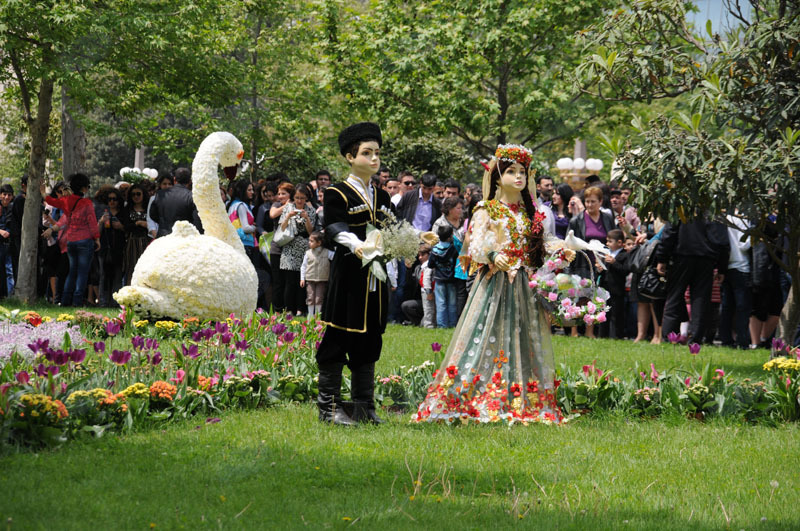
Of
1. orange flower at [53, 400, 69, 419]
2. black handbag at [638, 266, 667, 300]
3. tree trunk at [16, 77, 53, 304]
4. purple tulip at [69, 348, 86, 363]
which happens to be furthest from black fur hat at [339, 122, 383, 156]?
tree trunk at [16, 77, 53, 304]

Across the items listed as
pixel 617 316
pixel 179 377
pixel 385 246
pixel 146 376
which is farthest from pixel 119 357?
pixel 617 316

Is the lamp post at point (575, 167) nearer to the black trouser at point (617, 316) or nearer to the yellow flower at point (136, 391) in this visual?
the black trouser at point (617, 316)

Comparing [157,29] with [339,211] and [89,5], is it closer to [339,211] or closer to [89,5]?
[89,5]

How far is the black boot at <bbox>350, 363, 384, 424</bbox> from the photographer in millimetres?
6875

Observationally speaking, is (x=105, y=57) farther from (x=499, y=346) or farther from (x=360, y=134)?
(x=499, y=346)

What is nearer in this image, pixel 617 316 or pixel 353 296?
pixel 353 296

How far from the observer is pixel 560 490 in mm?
5230

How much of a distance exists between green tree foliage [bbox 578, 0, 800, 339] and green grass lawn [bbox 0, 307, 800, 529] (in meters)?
2.65

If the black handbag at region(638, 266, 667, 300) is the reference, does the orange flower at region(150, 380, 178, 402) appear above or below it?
below

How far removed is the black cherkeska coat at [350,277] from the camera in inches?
262

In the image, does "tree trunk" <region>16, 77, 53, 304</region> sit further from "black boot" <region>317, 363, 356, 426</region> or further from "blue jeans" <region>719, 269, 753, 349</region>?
"blue jeans" <region>719, 269, 753, 349</region>

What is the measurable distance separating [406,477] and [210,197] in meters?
6.04

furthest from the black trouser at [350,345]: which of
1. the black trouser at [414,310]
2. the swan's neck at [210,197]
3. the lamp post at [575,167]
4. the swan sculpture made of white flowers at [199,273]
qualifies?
the lamp post at [575,167]

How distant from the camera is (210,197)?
Result: 1061 cm
